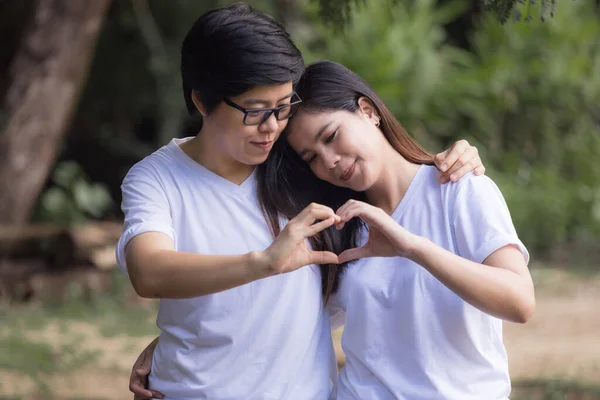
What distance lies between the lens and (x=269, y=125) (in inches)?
85.0

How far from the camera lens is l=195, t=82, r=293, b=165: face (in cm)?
215

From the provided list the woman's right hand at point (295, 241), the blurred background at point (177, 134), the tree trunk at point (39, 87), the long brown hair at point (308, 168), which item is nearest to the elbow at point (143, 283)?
the woman's right hand at point (295, 241)

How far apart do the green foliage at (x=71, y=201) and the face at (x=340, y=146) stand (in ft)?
18.6

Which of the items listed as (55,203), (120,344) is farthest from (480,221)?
(55,203)

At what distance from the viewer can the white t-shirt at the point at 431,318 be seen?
6.91ft

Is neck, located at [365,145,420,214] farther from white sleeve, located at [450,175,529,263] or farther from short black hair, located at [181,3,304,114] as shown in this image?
short black hair, located at [181,3,304,114]

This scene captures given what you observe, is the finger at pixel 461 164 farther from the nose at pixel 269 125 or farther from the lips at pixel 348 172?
the nose at pixel 269 125

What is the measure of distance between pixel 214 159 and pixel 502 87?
7.27 metres

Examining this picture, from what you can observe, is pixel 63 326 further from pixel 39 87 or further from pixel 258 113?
pixel 258 113

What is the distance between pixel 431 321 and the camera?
2.15m

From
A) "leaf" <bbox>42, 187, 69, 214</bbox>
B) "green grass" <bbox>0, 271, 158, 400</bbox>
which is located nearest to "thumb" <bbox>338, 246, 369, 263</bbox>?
"green grass" <bbox>0, 271, 158, 400</bbox>

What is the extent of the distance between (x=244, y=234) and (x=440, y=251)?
1.80 feet

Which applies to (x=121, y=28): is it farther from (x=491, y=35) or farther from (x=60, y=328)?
(x=60, y=328)

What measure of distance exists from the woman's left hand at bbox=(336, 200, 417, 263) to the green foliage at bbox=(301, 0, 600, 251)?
6513mm
